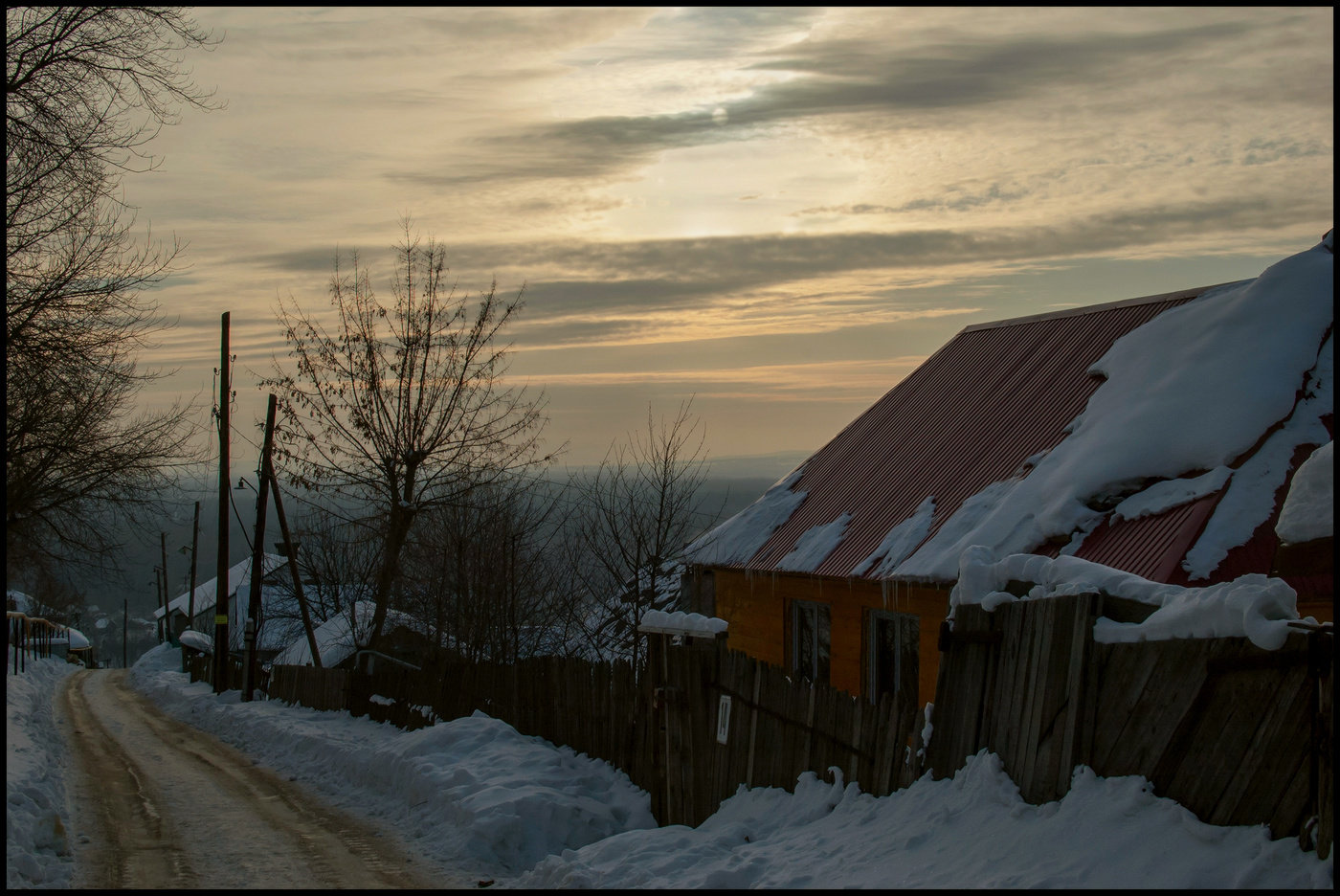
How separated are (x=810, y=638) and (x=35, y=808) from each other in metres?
9.09

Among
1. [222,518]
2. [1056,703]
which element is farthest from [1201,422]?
[222,518]

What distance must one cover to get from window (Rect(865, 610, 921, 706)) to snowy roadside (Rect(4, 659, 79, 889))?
27.7 feet

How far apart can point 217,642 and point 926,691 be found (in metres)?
21.5

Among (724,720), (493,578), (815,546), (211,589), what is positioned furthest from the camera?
(211,589)

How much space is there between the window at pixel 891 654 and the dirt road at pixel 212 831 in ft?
19.4

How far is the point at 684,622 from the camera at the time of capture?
10.0 meters

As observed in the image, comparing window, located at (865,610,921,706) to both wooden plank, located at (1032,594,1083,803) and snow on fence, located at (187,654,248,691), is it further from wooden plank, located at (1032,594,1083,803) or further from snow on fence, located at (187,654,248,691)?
snow on fence, located at (187,654,248,691)

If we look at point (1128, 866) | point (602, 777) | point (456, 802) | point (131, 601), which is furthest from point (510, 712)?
point (131, 601)

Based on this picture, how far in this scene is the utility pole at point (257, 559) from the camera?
2358 centimetres

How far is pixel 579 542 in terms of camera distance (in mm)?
25625

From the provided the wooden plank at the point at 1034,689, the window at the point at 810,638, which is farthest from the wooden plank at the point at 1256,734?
the window at the point at 810,638

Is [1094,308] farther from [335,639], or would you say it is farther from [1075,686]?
[335,639]

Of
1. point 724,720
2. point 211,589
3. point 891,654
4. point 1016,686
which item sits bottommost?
point 211,589

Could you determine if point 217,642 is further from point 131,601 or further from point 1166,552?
point 131,601
